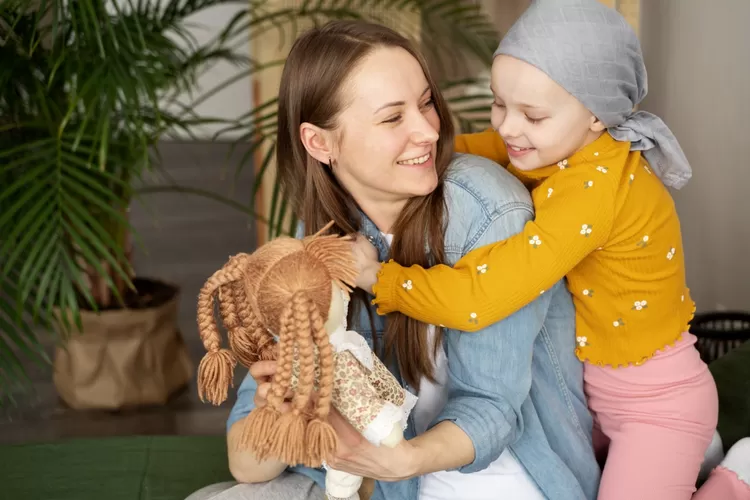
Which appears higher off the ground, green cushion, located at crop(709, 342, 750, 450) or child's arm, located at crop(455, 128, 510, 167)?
child's arm, located at crop(455, 128, 510, 167)

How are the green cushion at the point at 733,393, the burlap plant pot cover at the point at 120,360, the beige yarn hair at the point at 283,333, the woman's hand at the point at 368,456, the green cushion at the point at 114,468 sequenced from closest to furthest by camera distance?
1. the beige yarn hair at the point at 283,333
2. the woman's hand at the point at 368,456
3. the green cushion at the point at 733,393
4. the green cushion at the point at 114,468
5. the burlap plant pot cover at the point at 120,360

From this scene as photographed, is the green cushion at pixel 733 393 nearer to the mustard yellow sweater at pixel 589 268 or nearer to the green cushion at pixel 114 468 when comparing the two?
the mustard yellow sweater at pixel 589 268

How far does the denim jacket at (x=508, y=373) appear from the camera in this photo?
1312mm

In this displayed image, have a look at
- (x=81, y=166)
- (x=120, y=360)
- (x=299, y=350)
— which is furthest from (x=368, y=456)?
(x=120, y=360)

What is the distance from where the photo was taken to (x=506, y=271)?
1.27m

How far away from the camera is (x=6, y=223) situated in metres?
2.17

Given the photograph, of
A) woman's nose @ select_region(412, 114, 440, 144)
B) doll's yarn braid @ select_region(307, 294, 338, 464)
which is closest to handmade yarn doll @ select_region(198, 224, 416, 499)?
doll's yarn braid @ select_region(307, 294, 338, 464)

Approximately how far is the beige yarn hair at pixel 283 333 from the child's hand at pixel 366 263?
0.21 m

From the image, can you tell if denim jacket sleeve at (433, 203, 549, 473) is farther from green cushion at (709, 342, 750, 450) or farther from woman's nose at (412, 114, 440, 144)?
green cushion at (709, 342, 750, 450)

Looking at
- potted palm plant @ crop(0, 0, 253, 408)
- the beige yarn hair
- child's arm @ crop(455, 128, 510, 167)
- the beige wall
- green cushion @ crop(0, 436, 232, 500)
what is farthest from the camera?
the beige wall

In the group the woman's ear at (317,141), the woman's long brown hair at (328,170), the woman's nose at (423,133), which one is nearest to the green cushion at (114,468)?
the woman's long brown hair at (328,170)

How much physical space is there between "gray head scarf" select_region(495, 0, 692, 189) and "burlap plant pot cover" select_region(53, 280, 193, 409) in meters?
1.93

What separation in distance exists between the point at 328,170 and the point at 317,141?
0.08 metres

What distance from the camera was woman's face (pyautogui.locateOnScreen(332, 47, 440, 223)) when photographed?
132cm
